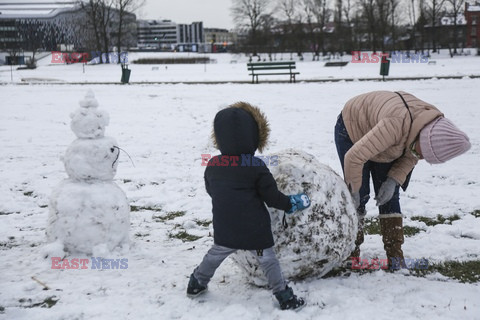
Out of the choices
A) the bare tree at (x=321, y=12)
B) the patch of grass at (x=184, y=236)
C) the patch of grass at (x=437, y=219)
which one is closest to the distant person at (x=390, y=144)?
the patch of grass at (x=437, y=219)

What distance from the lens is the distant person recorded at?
3650 mm

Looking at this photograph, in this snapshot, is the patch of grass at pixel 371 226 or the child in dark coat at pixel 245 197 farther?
the patch of grass at pixel 371 226

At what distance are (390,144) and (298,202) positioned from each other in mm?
845

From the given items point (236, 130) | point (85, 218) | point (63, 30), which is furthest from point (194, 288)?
point (63, 30)

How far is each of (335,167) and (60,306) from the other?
5769mm

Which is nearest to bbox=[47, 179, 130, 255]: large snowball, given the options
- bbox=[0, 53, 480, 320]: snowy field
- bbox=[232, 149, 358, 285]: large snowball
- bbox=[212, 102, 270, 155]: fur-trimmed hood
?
bbox=[0, 53, 480, 320]: snowy field

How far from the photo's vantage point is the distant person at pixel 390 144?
3.65 meters

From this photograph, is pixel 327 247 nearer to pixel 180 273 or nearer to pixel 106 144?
pixel 180 273

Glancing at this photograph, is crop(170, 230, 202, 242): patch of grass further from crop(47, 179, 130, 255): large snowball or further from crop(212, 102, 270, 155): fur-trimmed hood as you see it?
crop(212, 102, 270, 155): fur-trimmed hood

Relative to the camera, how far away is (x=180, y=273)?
14.2ft

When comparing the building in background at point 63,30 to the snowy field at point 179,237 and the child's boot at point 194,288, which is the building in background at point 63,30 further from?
the child's boot at point 194,288

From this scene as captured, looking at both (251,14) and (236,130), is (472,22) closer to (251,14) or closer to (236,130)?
(251,14)

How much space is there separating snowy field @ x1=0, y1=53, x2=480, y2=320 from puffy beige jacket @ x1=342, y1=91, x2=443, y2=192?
0.96m

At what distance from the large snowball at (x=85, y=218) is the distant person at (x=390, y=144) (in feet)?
7.45
